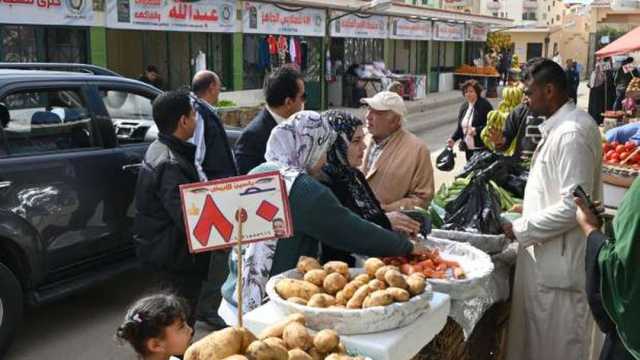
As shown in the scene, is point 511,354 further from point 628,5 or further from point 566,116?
point 628,5

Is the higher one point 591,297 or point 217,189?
point 217,189

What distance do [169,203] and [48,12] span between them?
9135 millimetres

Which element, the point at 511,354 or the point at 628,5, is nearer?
the point at 511,354

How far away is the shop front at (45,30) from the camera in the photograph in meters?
11.0

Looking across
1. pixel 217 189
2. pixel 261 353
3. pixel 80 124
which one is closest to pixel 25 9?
pixel 80 124

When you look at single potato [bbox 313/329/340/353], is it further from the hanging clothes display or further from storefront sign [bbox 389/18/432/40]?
storefront sign [bbox 389/18/432/40]

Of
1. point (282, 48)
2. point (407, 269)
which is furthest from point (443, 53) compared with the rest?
point (407, 269)

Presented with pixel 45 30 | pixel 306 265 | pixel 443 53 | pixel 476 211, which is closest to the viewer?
pixel 306 265

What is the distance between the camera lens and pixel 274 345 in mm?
2016

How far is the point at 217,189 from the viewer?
254 centimetres

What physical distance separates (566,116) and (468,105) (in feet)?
17.1

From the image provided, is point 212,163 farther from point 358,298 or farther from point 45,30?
point 45,30

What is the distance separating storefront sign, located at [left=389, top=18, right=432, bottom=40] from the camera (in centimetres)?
2448

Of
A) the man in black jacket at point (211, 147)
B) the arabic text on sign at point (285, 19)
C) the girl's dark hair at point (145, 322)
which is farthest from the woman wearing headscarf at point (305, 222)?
the arabic text on sign at point (285, 19)
